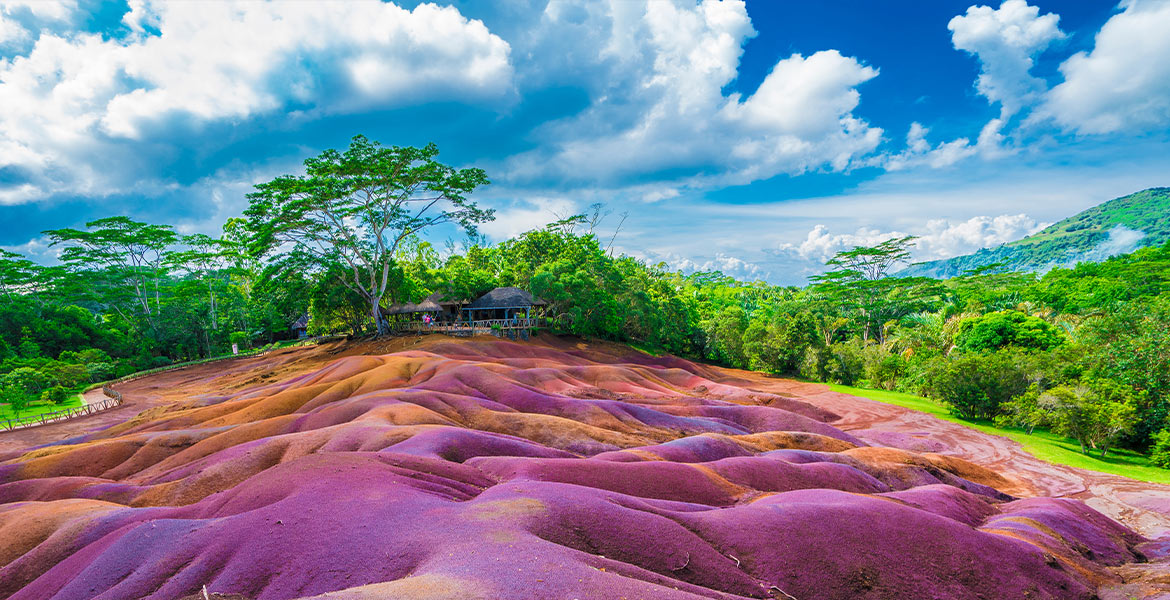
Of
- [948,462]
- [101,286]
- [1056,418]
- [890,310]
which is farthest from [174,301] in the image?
[890,310]

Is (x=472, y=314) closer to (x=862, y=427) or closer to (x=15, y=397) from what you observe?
(x=15, y=397)

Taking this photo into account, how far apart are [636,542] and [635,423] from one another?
530 inches

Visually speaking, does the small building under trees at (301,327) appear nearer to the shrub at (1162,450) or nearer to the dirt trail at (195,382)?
the dirt trail at (195,382)

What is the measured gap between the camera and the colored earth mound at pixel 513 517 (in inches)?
322

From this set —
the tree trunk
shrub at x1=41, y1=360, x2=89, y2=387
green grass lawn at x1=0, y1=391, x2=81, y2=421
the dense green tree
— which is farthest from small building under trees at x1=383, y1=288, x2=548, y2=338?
the dense green tree

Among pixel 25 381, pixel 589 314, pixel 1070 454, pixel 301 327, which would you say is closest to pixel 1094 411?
pixel 1070 454

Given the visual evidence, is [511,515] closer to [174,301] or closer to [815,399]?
[815,399]

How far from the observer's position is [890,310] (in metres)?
65.4

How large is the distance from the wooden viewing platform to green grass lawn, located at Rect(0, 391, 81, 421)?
23.2 m

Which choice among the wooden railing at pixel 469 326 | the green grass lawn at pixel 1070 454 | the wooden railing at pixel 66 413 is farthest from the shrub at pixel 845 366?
the wooden railing at pixel 66 413

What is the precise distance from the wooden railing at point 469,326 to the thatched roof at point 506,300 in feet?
5.61

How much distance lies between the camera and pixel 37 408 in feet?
108

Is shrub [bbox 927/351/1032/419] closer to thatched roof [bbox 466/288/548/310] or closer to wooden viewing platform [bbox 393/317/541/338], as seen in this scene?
wooden viewing platform [bbox 393/317/541/338]

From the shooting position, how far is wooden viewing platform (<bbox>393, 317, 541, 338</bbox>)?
4753 cm
